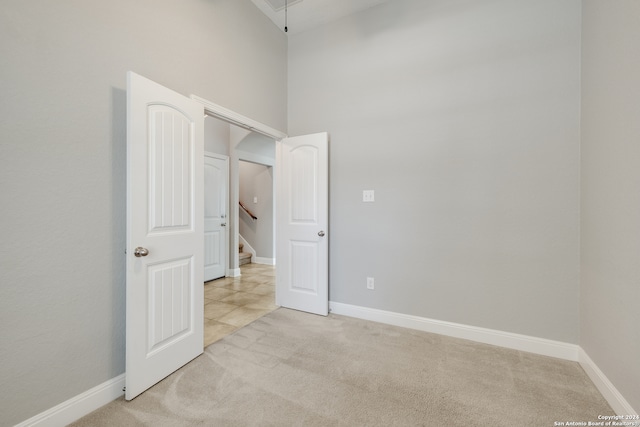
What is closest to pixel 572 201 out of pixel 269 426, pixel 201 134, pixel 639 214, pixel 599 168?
pixel 599 168

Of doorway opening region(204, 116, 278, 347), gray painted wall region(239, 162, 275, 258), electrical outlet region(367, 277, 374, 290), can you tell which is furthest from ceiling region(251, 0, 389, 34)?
gray painted wall region(239, 162, 275, 258)

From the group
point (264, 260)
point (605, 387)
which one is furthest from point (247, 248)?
point (605, 387)

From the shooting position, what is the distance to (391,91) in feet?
8.67

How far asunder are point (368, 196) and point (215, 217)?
2838mm

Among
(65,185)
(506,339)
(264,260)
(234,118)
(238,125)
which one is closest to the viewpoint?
(65,185)

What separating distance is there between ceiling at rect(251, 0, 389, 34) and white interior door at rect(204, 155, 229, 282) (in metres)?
2.28

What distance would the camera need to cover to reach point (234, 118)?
8.07 feet

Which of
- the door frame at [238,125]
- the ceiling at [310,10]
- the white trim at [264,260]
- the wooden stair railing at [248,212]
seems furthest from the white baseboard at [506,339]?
the wooden stair railing at [248,212]

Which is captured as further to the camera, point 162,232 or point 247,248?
point 247,248

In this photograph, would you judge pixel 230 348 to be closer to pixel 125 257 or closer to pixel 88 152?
pixel 125 257

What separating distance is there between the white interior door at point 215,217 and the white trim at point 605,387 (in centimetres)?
448

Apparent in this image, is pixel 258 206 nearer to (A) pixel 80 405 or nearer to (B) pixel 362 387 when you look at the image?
(A) pixel 80 405

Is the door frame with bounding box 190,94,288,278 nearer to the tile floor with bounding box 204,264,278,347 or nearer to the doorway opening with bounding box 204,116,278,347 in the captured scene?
the doorway opening with bounding box 204,116,278,347

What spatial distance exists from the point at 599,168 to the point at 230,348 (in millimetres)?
3104
